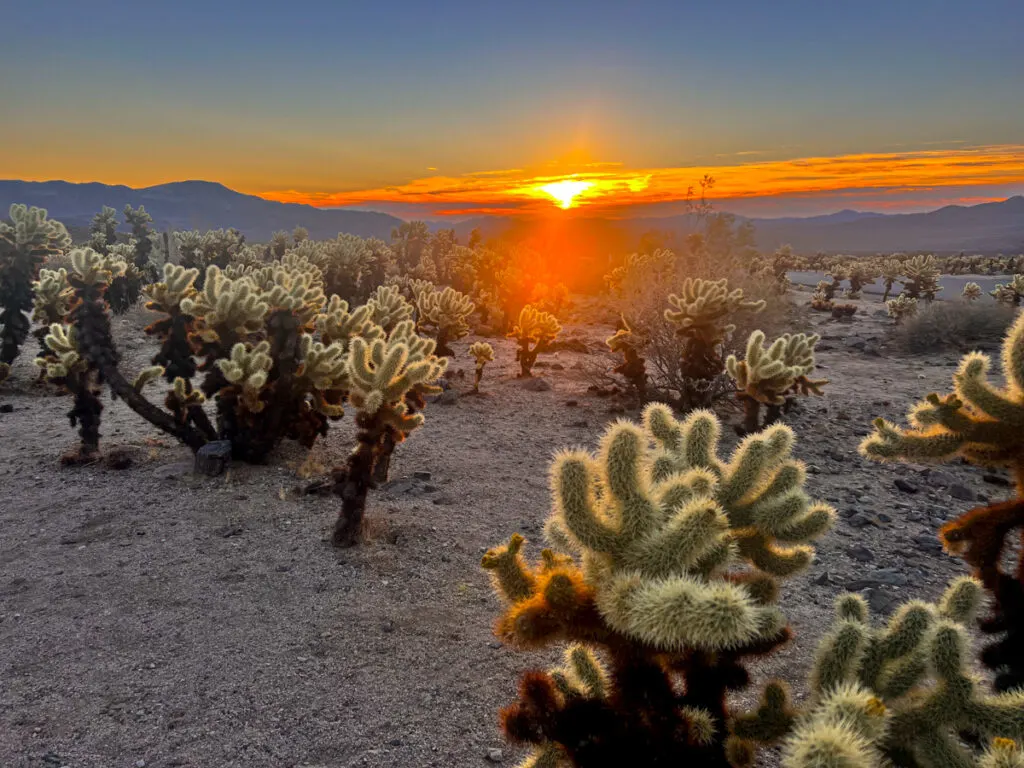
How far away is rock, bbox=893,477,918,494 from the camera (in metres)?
6.98

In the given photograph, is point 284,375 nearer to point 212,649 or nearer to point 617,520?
point 212,649

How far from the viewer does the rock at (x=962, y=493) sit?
6.77 m

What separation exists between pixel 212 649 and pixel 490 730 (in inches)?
81.2

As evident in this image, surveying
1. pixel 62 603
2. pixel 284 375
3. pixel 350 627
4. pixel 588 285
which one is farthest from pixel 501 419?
pixel 588 285

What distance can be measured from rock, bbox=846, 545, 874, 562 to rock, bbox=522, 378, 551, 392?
22.3 ft

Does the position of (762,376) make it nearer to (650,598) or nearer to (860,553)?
(860,553)

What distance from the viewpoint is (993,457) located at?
2904mm

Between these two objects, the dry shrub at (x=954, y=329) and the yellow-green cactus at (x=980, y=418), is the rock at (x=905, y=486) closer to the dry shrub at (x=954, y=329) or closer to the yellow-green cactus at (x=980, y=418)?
the yellow-green cactus at (x=980, y=418)

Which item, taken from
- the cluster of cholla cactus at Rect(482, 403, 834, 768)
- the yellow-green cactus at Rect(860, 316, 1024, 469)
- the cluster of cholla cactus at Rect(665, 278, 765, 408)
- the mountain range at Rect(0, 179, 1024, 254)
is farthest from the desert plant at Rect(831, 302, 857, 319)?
the mountain range at Rect(0, 179, 1024, 254)

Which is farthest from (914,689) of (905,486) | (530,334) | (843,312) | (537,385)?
(843,312)

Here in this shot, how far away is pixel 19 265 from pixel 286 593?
11517mm

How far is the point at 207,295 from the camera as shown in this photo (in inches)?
291

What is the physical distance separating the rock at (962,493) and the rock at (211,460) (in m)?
8.44

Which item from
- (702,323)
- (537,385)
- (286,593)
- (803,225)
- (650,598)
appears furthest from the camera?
(803,225)
